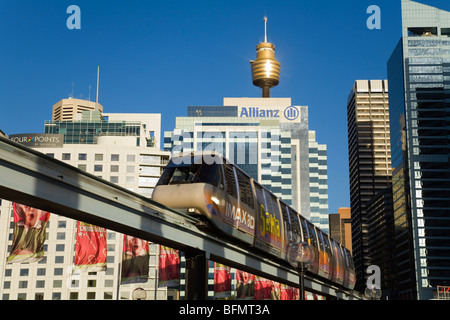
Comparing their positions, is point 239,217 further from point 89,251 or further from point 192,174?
point 89,251

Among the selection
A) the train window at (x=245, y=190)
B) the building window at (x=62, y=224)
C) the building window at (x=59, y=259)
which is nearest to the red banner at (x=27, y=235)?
the train window at (x=245, y=190)

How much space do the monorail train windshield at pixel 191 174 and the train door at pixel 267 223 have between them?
4.84 m

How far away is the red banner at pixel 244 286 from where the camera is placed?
136 ft

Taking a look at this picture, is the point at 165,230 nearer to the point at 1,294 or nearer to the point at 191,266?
the point at 191,266

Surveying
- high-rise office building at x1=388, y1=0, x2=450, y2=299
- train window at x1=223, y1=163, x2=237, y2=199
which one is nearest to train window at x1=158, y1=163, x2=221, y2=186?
train window at x1=223, y1=163, x2=237, y2=199

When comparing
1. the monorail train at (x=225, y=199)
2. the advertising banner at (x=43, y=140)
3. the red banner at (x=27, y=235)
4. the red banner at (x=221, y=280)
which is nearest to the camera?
the red banner at (x=27, y=235)

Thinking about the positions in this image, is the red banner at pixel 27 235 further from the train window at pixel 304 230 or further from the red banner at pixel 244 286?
the red banner at pixel 244 286

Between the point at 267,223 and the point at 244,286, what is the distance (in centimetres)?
1395

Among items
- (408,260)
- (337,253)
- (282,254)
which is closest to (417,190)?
(408,260)

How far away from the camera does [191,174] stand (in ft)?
79.7

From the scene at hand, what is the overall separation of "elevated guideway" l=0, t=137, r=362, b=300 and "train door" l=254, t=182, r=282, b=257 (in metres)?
1.20

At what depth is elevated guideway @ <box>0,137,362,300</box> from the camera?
600 inches

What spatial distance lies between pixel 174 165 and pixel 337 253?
27201 millimetres
